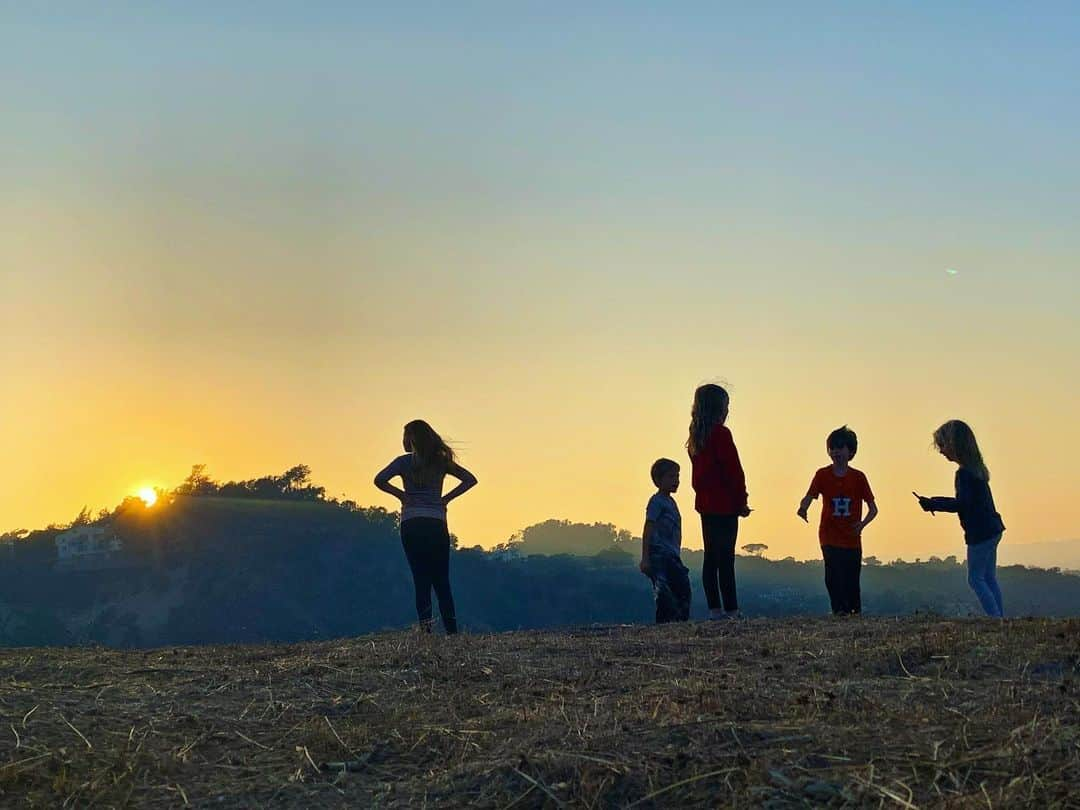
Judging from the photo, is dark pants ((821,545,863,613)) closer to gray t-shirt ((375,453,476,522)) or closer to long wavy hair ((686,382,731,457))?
long wavy hair ((686,382,731,457))

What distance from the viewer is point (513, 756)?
6359mm

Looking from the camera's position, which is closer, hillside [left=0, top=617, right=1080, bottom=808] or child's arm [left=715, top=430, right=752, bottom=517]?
hillside [left=0, top=617, right=1080, bottom=808]

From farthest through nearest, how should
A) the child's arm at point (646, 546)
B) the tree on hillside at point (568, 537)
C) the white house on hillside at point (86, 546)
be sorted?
1. the tree on hillside at point (568, 537)
2. the white house on hillside at point (86, 546)
3. the child's arm at point (646, 546)

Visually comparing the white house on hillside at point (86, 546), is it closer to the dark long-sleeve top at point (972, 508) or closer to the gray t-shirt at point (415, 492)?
the gray t-shirt at point (415, 492)

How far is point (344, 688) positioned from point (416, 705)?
85cm

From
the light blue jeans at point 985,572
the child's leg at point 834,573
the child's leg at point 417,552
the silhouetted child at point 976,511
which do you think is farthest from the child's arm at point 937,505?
the child's leg at point 417,552

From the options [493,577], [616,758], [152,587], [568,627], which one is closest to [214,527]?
[152,587]

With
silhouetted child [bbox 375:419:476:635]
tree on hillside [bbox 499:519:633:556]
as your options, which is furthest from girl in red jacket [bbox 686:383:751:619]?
tree on hillside [bbox 499:519:633:556]

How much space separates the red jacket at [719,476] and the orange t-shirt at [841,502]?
2.62 feet

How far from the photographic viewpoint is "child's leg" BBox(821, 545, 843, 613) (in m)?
12.8

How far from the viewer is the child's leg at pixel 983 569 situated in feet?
42.1

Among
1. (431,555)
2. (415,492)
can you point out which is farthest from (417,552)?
(415,492)

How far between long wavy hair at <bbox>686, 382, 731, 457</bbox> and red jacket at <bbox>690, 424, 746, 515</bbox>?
0.06 meters

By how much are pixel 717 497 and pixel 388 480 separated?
2925mm
